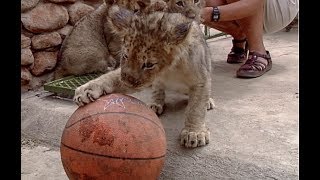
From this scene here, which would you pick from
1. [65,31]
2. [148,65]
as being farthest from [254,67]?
[148,65]

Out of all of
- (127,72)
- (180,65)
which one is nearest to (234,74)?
(180,65)

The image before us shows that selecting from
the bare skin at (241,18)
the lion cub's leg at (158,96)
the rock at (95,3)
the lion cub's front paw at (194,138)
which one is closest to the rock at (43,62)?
the rock at (95,3)

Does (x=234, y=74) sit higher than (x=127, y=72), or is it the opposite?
(x=127, y=72)

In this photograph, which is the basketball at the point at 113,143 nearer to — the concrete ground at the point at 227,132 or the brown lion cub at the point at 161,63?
the brown lion cub at the point at 161,63

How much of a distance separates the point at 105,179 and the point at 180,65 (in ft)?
3.15

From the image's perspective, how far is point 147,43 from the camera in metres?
2.74

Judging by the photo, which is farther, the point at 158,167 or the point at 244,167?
the point at 244,167

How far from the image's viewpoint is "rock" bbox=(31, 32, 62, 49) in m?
4.45

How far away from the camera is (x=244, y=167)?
2906 mm

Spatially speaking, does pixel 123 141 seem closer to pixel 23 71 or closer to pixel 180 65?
pixel 180 65

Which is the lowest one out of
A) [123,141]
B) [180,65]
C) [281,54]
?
[281,54]

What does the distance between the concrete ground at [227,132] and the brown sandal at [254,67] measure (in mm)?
74

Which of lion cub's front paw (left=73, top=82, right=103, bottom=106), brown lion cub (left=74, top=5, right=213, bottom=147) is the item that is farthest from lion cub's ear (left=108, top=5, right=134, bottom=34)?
lion cub's front paw (left=73, top=82, right=103, bottom=106)

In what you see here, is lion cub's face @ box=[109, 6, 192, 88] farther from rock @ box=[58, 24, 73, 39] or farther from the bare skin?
rock @ box=[58, 24, 73, 39]
